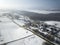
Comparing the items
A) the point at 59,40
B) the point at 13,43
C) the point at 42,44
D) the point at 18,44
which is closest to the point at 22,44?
the point at 18,44

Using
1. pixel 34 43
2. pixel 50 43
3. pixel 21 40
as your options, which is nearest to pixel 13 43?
pixel 21 40

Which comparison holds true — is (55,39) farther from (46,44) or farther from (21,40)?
(21,40)

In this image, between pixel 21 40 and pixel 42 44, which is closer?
pixel 42 44

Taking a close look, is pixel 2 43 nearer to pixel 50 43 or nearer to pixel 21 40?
pixel 21 40

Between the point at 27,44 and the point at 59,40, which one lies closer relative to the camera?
the point at 27,44

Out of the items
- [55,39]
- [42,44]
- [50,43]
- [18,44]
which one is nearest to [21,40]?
[18,44]

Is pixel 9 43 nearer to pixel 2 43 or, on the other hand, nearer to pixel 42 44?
pixel 2 43

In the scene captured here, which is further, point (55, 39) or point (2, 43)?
point (55, 39)
